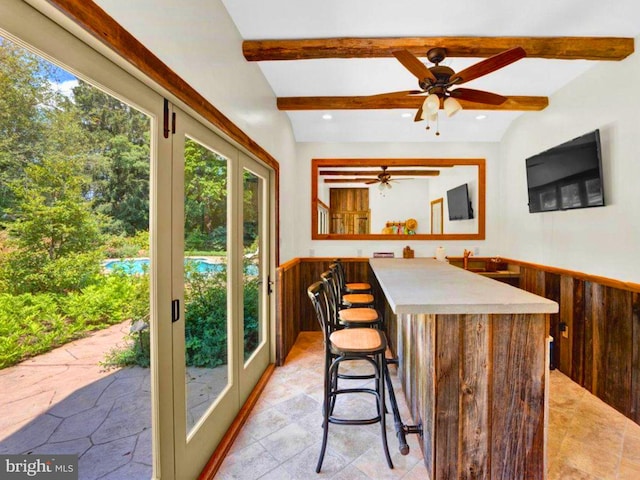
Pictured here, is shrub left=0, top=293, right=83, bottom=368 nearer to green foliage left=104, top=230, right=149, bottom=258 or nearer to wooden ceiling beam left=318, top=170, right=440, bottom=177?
green foliage left=104, top=230, right=149, bottom=258

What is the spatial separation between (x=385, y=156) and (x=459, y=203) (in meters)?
1.52

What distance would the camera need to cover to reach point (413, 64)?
202 centimetres

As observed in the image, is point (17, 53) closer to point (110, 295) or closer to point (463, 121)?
point (110, 295)

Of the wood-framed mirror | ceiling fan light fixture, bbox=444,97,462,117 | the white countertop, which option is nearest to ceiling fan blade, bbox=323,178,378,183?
the wood-framed mirror

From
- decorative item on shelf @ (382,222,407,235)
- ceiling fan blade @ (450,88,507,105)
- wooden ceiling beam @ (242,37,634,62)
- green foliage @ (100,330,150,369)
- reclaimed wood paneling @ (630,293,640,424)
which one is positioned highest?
wooden ceiling beam @ (242,37,634,62)

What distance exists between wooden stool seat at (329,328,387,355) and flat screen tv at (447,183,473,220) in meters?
3.49

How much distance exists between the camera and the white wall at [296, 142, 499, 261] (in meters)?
4.47

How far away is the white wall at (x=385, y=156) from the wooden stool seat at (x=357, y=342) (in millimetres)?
2529

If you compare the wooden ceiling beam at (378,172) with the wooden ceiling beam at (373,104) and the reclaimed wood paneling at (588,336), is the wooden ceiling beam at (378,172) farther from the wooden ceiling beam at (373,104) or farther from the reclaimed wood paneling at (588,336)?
the reclaimed wood paneling at (588,336)

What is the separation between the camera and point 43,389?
89cm

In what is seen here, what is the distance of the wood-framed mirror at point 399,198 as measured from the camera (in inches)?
178

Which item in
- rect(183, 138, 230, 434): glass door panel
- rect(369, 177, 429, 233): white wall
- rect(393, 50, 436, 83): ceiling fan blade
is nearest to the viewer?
rect(183, 138, 230, 434): glass door panel

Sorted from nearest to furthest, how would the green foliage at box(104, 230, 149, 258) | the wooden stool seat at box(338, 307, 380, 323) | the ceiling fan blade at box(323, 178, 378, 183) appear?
1. the green foliage at box(104, 230, 149, 258)
2. the wooden stool seat at box(338, 307, 380, 323)
3. the ceiling fan blade at box(323, 178, 378, 183)

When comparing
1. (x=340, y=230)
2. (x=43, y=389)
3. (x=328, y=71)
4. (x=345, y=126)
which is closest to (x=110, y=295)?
(x=43, y=389)
